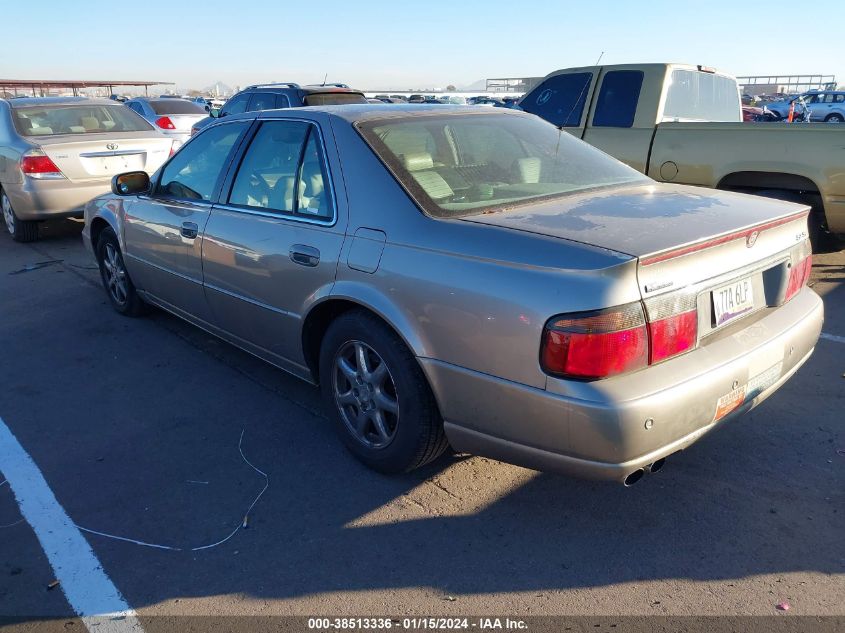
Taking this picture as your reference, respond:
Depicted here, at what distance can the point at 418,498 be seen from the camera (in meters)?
3.12

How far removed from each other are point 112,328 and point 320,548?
3.45 m

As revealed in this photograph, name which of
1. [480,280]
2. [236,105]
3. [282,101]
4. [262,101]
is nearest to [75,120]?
[282,101]

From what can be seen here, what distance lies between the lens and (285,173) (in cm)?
366

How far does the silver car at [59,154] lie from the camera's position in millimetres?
7969

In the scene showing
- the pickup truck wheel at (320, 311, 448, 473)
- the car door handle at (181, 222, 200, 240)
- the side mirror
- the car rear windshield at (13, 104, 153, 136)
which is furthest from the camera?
the car rear windshield at (13, 104, 153, 136)

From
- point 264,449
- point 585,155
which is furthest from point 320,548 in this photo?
point 585,155

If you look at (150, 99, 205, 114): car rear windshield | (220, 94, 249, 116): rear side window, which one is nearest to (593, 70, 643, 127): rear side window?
(220, 94, 249, 116): rear side window

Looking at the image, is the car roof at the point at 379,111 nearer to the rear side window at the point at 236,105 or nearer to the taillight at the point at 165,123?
the rear side window at the point at 236,105

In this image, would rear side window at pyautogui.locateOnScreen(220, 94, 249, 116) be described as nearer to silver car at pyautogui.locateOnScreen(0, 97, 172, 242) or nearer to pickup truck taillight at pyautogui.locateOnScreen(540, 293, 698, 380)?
silver car at pyautogui.locateOnScreen(0, 97, 172, 242)

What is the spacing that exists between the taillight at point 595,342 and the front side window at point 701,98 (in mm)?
5040

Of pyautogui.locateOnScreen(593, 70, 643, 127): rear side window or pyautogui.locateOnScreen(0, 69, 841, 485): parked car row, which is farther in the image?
pyautogui.locateOnScreen(593, 70, 643, 127): rear side window

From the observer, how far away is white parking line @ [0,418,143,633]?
2.49 meters

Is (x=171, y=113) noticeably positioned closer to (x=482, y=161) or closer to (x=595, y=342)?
(x=482, y=161)

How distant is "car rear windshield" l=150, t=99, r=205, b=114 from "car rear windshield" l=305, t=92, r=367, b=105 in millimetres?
6458
